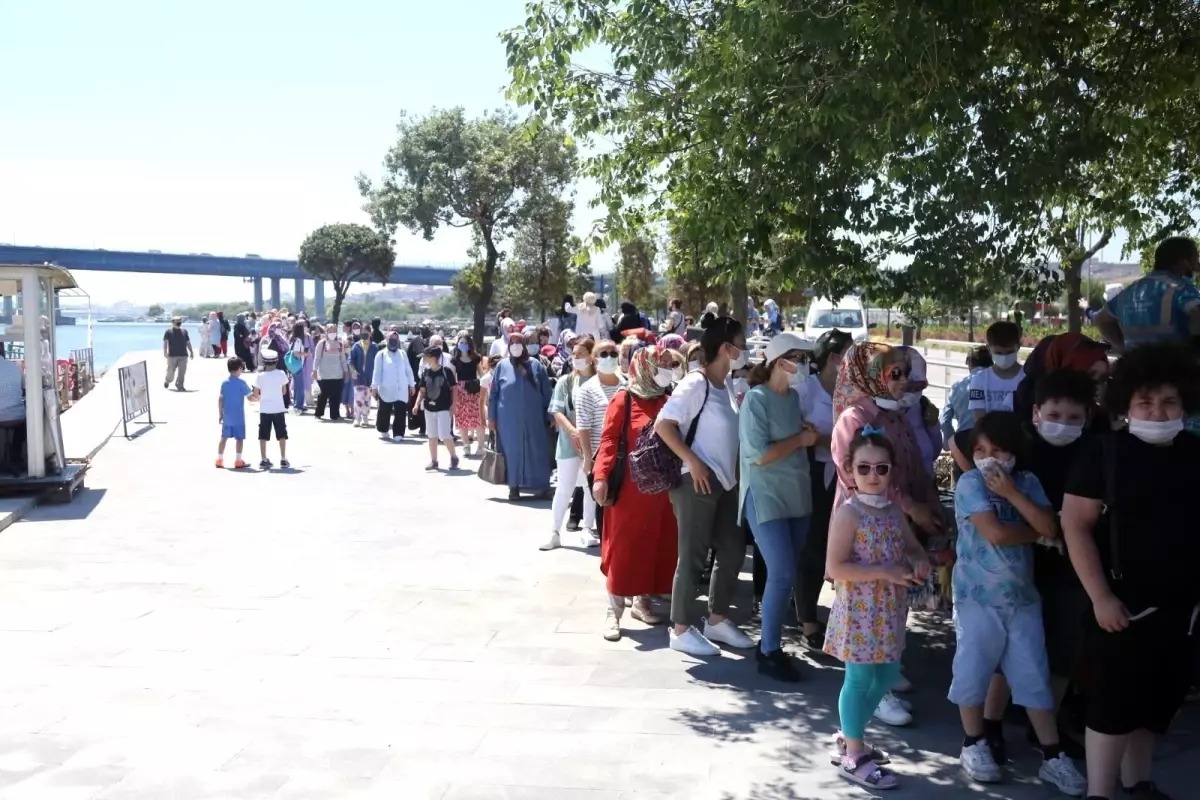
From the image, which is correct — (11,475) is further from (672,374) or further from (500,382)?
(672,374)

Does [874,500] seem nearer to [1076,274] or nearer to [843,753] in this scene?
[843,753]

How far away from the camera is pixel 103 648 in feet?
21.3

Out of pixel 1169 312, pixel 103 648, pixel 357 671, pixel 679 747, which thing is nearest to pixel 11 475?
pixel 103 648

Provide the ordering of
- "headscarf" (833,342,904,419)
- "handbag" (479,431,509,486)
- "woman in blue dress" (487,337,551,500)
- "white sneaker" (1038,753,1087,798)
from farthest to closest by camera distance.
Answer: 1. "handbag" (479,431,509,486)
2. "woman in blue dress" (487,337,551,500)
3. "headscarf" (833,342,904,419)
4. "white sneaker" (1038,753,1087,798)

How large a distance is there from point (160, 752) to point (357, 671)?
1.30 meters

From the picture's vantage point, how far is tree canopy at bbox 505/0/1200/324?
5984 millimetres

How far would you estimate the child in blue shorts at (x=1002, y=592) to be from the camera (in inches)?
175

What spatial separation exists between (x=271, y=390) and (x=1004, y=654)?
11.2 m

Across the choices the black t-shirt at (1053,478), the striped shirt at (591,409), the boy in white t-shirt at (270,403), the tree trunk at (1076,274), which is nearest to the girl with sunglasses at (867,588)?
the black t-shirt at (1053,478)

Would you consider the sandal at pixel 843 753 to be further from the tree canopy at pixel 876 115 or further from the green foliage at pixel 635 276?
the green foliage at pixel 635 276

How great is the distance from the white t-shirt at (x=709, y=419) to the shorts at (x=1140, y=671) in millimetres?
2526

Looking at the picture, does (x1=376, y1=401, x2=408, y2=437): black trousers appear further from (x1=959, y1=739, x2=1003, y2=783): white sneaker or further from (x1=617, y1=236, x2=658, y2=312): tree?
(x1=617, y1=236, x2=658, y2=312): tree

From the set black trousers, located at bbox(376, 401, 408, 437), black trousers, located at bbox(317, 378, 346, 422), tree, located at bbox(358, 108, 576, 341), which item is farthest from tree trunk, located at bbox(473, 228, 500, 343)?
black trousers, located at bbox(376, 401, 408, 437)

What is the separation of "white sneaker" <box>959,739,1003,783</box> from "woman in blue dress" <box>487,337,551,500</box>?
704 cm
